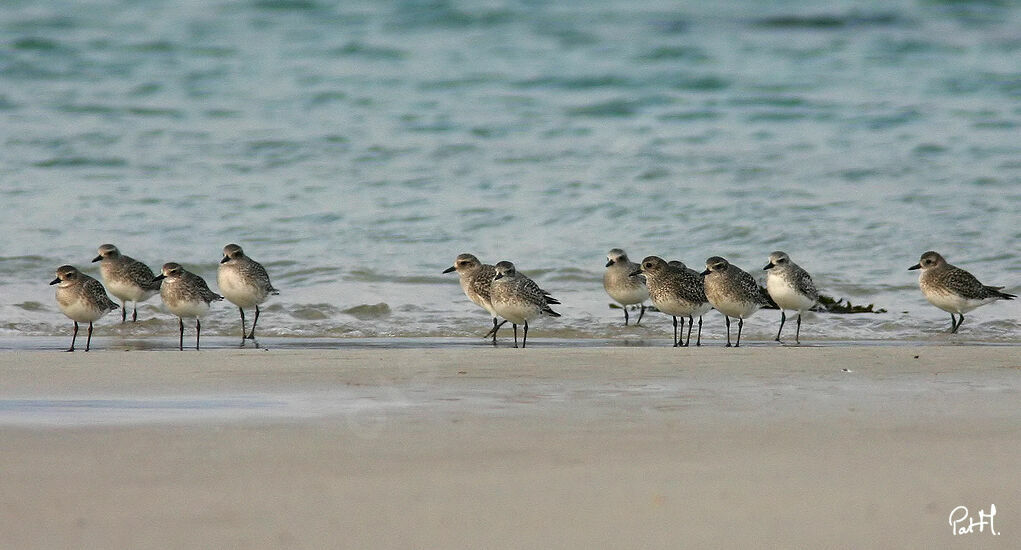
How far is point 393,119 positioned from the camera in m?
18.0

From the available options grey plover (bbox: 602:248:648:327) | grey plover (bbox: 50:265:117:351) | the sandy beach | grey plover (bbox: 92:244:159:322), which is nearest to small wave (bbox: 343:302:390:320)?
grey plover (bbox: 92:244:159:322)

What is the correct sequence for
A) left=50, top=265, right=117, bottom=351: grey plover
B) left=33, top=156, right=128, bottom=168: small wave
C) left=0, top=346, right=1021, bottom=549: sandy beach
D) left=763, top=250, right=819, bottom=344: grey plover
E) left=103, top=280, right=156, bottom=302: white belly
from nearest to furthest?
1. left=0, top=346, right=1021, bottom=549: sandy beach
2. left=50, top=265, right=117, bottom=351: grey plover
3. left=763, top=250, right=819, bottom=344: grey plover
4. left=103, top=280, right=156, bottom=302: white belly
5. left=33, top=156, right=128, bottom=168: small wave

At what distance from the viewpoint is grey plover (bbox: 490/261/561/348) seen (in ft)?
31.4

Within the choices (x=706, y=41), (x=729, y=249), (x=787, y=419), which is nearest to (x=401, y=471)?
(x=787, y=419)

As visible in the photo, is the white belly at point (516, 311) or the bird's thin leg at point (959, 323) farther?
the bird's thin leg at point (959, 323)

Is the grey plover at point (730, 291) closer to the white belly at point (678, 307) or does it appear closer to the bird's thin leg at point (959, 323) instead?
the white belly at point (678, 307)

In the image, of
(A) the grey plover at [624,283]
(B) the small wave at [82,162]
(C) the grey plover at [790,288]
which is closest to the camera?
(C) the grey plover at [790,288]

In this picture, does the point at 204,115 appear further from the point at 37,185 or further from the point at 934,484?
the point at 934,484

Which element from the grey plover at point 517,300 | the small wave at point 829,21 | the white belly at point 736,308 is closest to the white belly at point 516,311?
the grey plover at point 517,300

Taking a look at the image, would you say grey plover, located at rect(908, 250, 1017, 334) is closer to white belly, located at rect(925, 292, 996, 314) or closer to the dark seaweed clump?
white belly, located at rect(925, 292, 996, 314)

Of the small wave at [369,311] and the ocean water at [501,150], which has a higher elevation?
the ocean water at [501,150]

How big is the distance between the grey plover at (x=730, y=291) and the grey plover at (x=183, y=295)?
11.8 ft

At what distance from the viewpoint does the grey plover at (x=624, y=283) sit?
34.1ft

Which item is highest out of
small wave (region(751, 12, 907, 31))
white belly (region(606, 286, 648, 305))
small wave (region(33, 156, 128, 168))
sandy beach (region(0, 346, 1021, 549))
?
small wave (region(751, 12, 907, 31))
